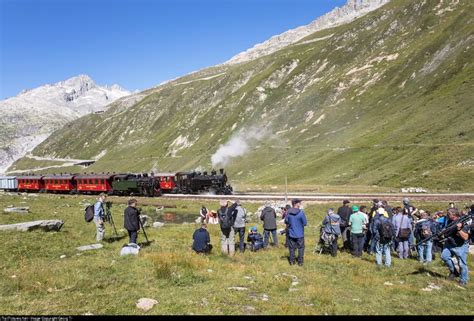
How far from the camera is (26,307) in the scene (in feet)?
39.3

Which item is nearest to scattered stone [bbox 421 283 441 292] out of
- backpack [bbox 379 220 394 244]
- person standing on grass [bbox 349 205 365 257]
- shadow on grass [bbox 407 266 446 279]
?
shadow on grass [bbox 407 266 446 279]

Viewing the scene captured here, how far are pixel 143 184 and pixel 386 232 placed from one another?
5295 centimetres

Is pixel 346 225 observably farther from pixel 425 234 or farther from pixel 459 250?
pixel 459 250

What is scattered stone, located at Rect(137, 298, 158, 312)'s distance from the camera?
12125mm

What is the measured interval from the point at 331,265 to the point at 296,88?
429 ft

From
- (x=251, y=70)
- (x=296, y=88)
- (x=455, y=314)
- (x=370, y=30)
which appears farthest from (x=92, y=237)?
(x=251, y=70)

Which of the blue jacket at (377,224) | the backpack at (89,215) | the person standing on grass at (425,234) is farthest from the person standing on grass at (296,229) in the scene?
the backpack at (89,215)

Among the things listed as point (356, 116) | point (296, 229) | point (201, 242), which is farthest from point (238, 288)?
point (356, 116)

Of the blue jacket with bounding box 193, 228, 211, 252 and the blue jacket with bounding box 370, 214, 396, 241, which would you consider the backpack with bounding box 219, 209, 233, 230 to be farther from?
the blue jacket with bounding box 370, 214, 396, 241

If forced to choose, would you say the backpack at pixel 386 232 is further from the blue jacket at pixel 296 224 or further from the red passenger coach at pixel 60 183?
the red passenger coach at pixel 60 183

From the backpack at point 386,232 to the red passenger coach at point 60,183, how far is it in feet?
234

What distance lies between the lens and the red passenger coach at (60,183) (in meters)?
79.7

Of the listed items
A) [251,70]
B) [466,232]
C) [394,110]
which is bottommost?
[466,232]

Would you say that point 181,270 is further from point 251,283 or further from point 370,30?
point 370,30
